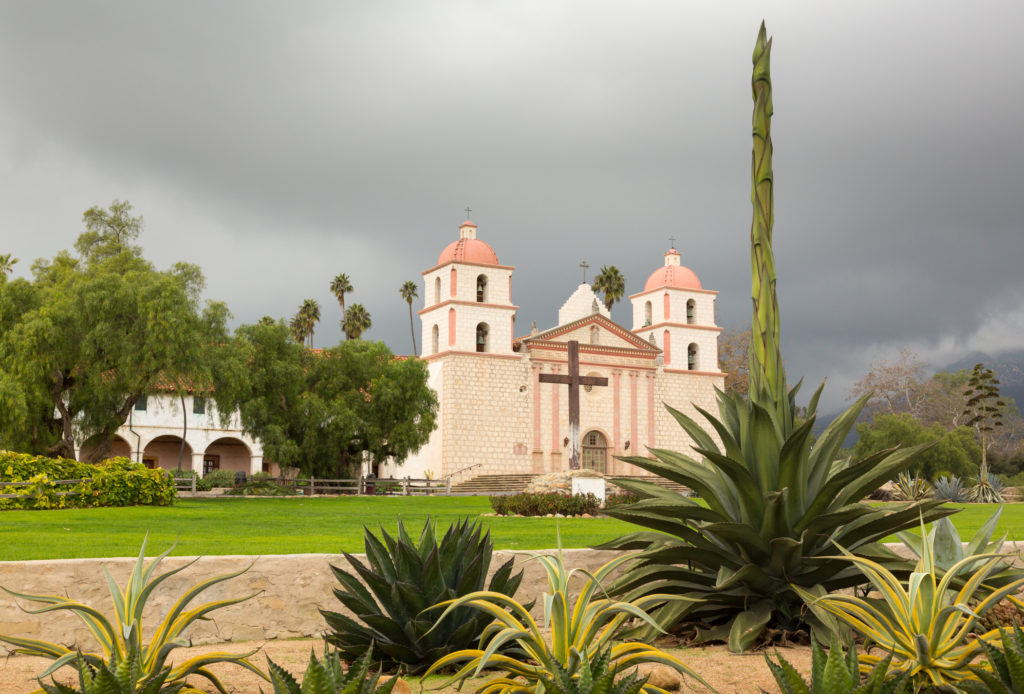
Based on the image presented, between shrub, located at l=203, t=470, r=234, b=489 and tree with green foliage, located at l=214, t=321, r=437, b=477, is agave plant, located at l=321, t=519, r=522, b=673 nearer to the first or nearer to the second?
tree with green foliage, located at l=214, t=321, r=437, b=477

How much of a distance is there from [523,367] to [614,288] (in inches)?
639

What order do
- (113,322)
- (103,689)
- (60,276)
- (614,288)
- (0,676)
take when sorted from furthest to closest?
(614,288), (60,276), (113,322), (0,676), (103,689)

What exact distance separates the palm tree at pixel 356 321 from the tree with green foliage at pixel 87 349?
111 ft

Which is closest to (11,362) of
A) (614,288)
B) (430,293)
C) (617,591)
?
(617,591)

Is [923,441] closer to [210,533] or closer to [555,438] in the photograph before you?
[555,438]

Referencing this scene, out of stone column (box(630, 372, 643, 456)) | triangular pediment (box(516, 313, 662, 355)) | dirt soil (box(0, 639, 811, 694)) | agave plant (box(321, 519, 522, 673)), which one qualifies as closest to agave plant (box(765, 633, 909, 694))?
dirt soil (box(0, 639, 811, 694))

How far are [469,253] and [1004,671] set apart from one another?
137 feet

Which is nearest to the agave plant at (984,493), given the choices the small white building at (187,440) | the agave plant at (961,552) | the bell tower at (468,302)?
the bell tower at (468,302)

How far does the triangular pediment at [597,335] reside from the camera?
1817 inches

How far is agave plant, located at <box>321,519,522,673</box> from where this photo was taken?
4.45m

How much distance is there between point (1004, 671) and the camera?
312 cm

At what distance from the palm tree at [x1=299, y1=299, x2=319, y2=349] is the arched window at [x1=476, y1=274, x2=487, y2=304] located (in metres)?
19.3

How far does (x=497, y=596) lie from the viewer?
12.6ft

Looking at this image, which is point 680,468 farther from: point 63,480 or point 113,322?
point 113,322
